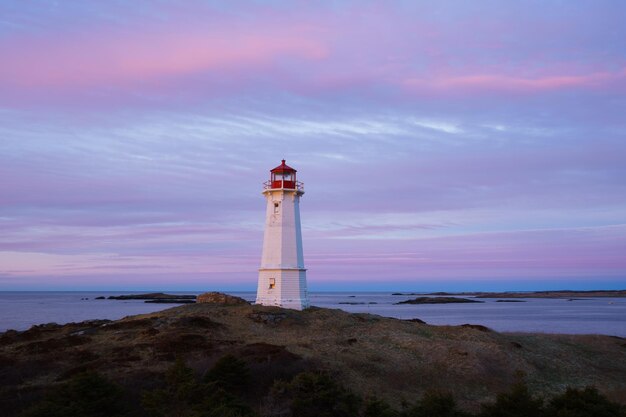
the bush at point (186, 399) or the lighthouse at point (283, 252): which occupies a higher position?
the lighthouse at point (283, 252)

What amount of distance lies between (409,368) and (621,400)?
7693 mm

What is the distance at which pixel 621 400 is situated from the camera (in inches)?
835

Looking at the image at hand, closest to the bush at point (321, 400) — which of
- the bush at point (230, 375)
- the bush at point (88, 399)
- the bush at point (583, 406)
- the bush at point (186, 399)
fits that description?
the bush at point (186, 399)

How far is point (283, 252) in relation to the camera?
1442 inches

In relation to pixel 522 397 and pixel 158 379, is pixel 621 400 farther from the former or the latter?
pixel 158 379

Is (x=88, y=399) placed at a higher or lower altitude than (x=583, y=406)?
higher

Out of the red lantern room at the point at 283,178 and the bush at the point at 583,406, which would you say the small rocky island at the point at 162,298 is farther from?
the bush at the point at 583,406

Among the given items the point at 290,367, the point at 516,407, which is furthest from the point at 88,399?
the point at 516,407

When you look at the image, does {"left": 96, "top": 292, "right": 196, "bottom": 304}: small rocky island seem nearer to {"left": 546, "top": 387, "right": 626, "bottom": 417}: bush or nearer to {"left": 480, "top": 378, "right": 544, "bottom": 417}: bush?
{"left": 480, "top": 378, "right": 544, "bottom": 417}: bush

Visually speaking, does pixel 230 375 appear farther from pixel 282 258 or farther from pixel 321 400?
pixel 282 258

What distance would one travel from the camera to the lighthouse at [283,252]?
36625mm

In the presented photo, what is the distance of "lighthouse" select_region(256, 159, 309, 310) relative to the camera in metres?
36.6

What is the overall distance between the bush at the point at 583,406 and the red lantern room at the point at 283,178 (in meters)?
23.9

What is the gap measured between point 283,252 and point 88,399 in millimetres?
22031
